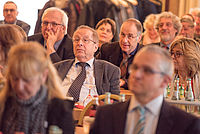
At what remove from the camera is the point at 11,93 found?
9.18 feet

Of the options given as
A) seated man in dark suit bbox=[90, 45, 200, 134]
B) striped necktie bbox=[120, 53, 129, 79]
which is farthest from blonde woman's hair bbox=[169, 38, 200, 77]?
seated man in dark suit bbox=[90, 45, 200, 134]

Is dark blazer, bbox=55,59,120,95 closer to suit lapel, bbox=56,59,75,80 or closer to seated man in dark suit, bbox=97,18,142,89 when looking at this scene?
suit lapel, bbox=56,59,75,80

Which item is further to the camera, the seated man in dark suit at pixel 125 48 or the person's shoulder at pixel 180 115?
the seated man in dark suit at pixel 125 48

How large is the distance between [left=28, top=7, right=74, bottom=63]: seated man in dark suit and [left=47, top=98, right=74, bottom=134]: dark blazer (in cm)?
306

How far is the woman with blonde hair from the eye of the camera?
2592 mm

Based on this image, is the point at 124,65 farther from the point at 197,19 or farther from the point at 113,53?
the point at 197,19

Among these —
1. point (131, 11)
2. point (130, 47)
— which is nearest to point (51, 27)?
point (130, 47)

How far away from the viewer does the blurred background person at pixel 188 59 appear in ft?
16.3

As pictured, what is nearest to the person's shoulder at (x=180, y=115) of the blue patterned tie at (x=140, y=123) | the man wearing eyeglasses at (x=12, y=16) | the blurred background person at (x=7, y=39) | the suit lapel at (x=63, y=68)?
the blue patterned tie at (x=140, y=123)

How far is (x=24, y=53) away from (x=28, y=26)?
6089mm

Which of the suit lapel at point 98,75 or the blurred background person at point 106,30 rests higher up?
the blurred background person at point 106,30

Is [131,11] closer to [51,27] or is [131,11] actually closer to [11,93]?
[51,27]

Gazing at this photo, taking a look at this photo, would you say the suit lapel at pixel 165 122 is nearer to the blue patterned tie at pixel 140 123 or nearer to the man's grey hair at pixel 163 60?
the blue patterned tie at pixel 140 123

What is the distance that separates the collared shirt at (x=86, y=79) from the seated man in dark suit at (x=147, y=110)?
235 cm
